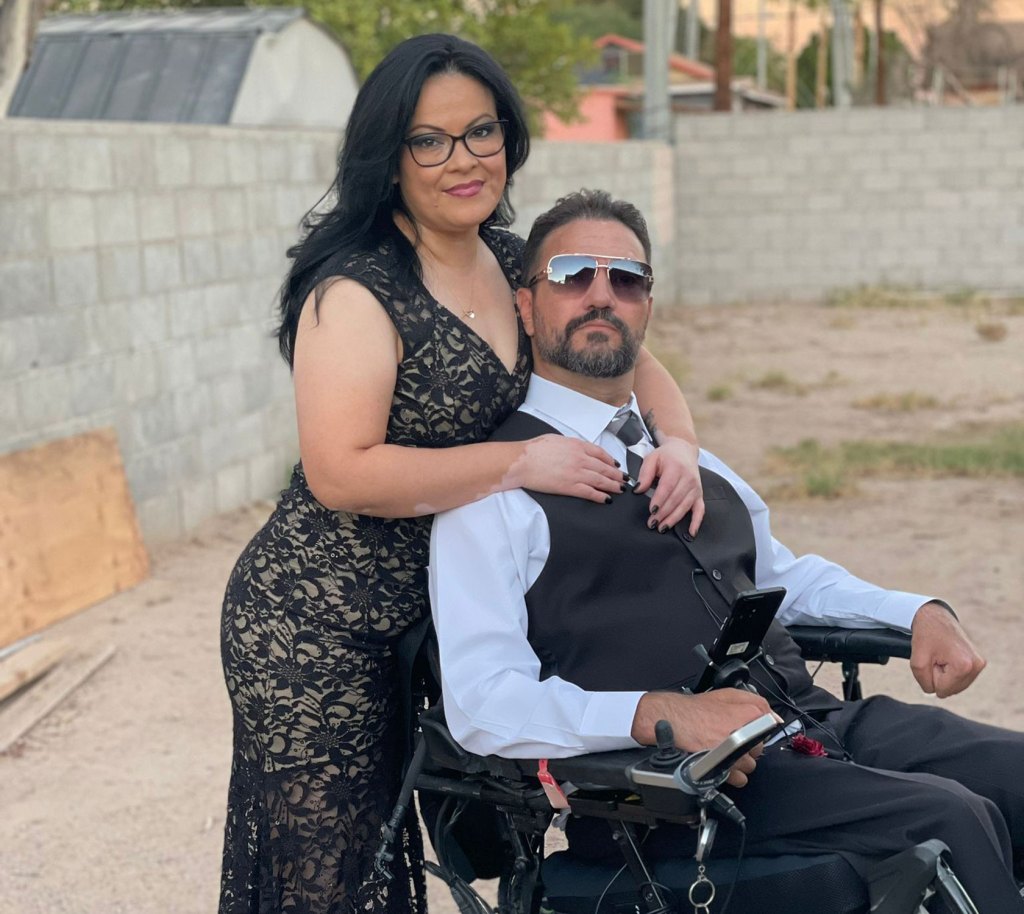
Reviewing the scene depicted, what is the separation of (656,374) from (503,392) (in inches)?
20.0

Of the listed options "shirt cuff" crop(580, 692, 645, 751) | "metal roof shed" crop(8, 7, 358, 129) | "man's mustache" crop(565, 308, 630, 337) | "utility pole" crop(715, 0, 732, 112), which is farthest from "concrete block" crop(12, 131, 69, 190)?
"utility pole" crop(715, 0, 732, 112)

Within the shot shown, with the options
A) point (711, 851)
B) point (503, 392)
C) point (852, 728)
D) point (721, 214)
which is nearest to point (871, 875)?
point (711, 851)

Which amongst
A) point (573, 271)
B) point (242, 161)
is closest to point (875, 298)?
point (242, 161)

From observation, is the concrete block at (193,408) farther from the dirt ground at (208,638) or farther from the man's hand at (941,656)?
the man's hand at (941,656)

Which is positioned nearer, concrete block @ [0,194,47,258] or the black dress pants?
the black dress pants

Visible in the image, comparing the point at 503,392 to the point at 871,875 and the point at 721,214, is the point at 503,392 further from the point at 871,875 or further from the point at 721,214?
the point at 721,214

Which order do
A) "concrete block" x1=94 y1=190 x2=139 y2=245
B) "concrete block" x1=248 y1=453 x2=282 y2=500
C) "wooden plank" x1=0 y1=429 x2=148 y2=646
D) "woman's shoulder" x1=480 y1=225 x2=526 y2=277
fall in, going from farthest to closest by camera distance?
"concrete block" x1=248 y1=453 x2=282 y2=500
"concrete block" x1=94 y1=190 x2=139 y2=245
"wooden plank" x1=0 y1=429 x2=148 y2=646
"woman's shoulder" x1=480 y1=225 x2=526 y2=277

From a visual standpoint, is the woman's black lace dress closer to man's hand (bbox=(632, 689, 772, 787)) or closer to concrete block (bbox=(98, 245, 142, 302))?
man's hand (bbox=(632, 689, 772, 787))

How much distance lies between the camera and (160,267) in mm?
6961

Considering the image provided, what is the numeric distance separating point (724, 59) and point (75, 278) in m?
15.8

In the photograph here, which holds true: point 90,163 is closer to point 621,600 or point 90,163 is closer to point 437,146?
point 437,146

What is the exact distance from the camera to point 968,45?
44.2 m

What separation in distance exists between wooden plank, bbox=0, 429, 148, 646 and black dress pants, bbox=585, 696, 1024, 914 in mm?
3781

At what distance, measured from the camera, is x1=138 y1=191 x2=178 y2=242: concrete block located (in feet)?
22.3
